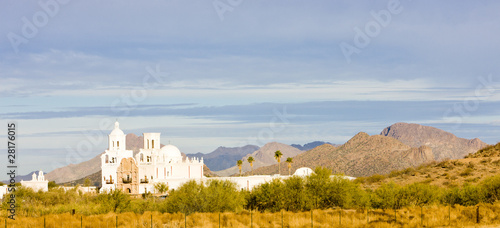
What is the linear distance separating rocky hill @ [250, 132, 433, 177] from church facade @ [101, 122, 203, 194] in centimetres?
4927

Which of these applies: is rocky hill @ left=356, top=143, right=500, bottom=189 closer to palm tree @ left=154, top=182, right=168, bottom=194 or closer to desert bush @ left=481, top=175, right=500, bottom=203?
desert bush @ left=481, top=175, right=500, bottom=203

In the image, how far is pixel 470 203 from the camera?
5244cm

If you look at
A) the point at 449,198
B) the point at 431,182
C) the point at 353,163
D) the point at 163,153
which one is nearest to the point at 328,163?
the point at 353,163

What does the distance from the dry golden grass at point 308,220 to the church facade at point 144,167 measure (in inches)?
2099

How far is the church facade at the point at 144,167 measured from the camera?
9856cm

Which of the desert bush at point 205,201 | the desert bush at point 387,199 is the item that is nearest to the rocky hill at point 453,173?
the desert bush at point 387,199

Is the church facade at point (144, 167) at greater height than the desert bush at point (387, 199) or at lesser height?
greater

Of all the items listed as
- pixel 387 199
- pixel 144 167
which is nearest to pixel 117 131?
pixel 144 167

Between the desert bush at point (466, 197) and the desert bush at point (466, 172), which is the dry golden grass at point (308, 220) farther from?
the desert bush at point (466, 172)

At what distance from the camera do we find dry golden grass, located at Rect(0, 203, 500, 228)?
128ft

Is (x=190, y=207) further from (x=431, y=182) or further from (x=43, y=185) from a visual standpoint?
(x=43, y=185)

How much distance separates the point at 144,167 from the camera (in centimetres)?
10125

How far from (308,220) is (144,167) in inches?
2548

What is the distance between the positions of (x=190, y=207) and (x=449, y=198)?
24636 millimetres
